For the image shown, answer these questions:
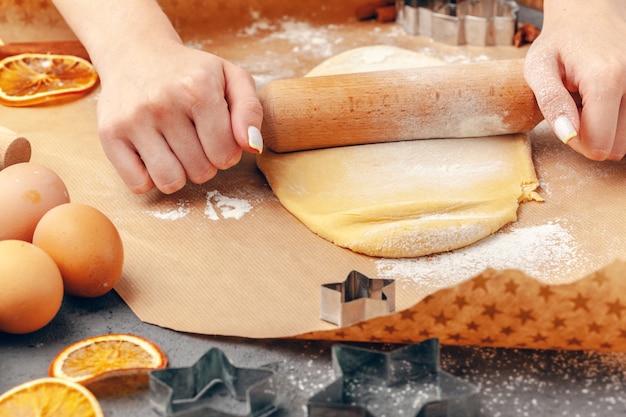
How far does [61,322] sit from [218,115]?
0.53 metres

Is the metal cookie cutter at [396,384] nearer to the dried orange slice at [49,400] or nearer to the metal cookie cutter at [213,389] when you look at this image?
the metal cookie cutter at [213,389]

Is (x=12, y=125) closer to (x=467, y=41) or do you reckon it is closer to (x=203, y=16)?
(x=203, y=16)

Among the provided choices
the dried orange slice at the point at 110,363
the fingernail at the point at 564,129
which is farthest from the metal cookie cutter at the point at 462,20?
the dried orange slice at the point at 110,363

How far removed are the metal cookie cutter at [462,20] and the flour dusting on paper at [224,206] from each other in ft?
3.52

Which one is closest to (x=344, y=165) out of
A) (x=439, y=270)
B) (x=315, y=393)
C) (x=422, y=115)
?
(x=422, y=115)

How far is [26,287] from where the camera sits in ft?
4.40

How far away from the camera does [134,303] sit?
4.98ft

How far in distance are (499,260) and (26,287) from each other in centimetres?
88

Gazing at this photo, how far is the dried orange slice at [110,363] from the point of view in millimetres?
1310

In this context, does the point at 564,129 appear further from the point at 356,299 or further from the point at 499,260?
the point at 356,299

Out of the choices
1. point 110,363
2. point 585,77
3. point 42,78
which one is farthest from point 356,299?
point 42,78

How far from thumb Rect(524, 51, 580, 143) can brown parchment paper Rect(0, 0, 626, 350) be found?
0.59ft

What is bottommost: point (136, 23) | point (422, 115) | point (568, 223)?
point (568, 223)

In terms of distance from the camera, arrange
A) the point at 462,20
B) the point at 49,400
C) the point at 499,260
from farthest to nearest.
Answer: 1. the point at 462,20
2. the point at 499,260
3. the point at 49,400
